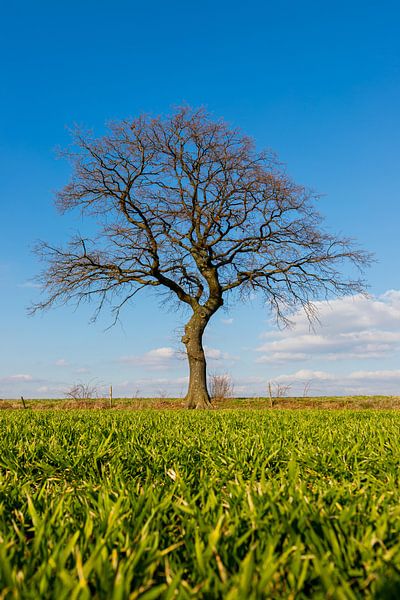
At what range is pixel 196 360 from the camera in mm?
25250

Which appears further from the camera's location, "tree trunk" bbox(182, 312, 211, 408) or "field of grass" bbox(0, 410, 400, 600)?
"tree trunk" bbox(182, 312, 211, 408)

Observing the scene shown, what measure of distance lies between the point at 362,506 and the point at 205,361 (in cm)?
2357

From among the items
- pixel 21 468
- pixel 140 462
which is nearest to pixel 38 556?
pixel 140 462

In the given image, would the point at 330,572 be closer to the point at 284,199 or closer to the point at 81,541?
the point at 81,541

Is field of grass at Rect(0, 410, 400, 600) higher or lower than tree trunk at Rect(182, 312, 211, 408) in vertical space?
lower

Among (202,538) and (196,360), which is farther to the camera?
(196,360)

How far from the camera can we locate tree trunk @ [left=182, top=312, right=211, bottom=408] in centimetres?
2512

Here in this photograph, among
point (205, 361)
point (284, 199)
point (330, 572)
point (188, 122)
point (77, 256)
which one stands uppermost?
point (188, 122)

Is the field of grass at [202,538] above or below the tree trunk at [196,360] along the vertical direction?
below

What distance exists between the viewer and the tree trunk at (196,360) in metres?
25.1

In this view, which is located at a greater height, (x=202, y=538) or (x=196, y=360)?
(x=196, y=360)

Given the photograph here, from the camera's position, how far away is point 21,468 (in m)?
4.04

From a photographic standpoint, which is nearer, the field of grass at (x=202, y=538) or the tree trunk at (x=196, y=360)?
the field of grass at (x=202, y=538)

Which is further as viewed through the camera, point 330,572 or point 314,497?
point 314,497
